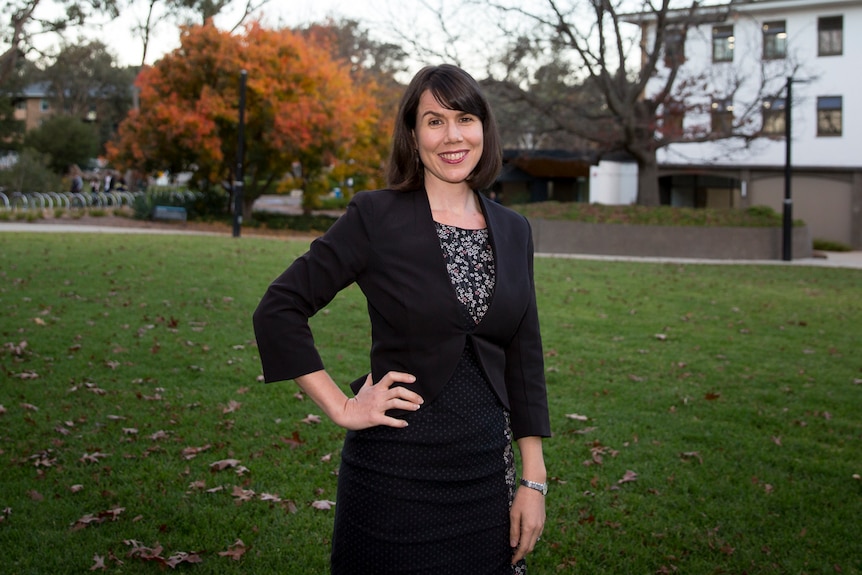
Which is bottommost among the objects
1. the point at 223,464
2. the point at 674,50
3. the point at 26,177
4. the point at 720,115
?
the point at 223,464

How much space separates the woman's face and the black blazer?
109 mm

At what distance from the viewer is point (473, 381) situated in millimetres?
2438

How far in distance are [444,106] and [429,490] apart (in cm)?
105

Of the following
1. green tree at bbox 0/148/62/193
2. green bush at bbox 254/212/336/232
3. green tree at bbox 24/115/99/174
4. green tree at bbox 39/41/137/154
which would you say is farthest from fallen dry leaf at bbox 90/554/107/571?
green tree at bbox 39/41/137/154

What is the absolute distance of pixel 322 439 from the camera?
21.7 ft

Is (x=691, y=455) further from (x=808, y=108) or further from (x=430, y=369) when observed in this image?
(x=808, y=108)

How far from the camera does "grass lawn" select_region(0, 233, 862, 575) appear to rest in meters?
4.90

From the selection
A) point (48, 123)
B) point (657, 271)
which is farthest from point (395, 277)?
point (48, 123)

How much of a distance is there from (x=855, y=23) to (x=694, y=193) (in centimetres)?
873

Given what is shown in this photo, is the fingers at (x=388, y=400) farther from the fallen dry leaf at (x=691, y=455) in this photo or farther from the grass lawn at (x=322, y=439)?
the fallen dry leaf at (x=691, y=455)

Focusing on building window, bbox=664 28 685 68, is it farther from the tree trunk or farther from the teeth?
the teeth

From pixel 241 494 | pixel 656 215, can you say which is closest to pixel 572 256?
pixel 656 215

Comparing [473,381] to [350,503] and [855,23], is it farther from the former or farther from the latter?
[855,23]

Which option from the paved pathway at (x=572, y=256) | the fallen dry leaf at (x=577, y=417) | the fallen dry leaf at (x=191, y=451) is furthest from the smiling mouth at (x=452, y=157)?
the paved pathway at (x=572, y=256)
